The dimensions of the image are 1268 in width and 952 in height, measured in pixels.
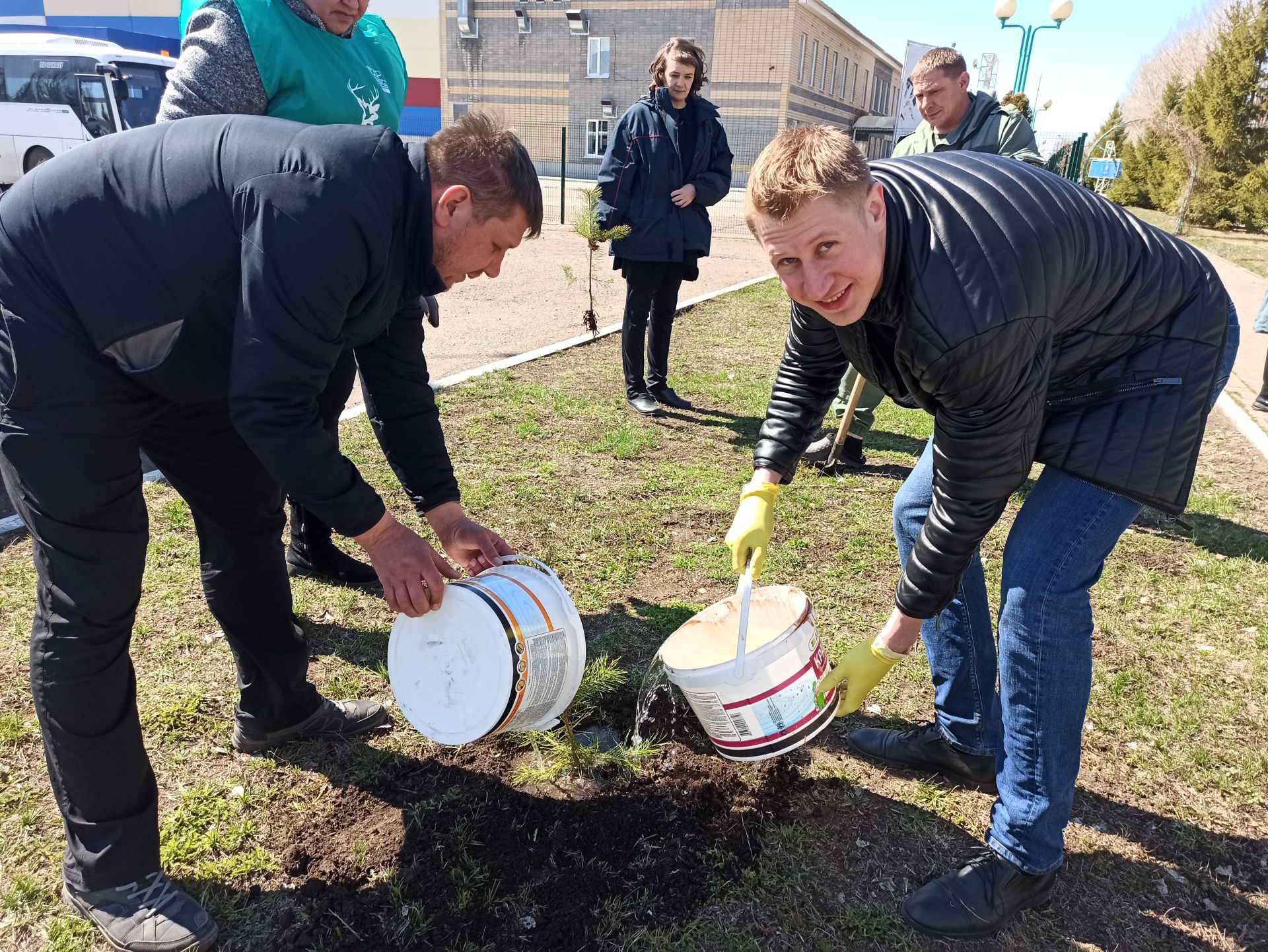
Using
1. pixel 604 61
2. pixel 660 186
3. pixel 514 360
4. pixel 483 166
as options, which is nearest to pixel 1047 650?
pixel 483 166

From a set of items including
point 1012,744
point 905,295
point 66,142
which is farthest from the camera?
point 66,142

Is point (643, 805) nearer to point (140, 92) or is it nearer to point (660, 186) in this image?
point (660, 186)

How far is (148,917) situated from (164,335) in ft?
4.15

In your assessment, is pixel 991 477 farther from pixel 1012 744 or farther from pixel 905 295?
pixel 1012 744

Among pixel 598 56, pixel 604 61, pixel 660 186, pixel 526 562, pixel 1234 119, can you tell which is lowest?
pixel 526 562

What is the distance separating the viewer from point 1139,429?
1798mm

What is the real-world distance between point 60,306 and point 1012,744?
7.20 ft

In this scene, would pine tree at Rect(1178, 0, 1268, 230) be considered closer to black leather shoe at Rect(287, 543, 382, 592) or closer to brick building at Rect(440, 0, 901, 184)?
brick building at Rect(440, 0, 901, 184)

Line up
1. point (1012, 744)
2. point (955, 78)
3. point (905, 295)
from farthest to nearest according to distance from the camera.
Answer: point (955, 78)
point (1012, 744)
point (905, 295)

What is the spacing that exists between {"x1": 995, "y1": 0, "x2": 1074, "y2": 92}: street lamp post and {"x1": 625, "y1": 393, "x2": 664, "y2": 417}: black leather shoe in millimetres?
16079

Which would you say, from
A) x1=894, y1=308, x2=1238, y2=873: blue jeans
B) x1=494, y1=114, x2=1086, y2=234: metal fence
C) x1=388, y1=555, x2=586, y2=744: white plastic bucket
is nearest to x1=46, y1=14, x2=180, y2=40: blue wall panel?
x1=494, y1=114, x2=1086, y2=234: metal fence

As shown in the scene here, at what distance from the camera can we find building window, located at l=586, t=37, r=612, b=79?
107 ft

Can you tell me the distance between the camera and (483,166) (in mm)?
1720

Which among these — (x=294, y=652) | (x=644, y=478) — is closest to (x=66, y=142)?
(x=644, y=478)
